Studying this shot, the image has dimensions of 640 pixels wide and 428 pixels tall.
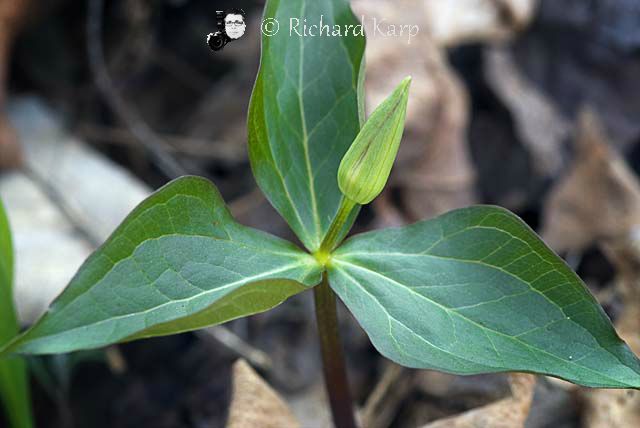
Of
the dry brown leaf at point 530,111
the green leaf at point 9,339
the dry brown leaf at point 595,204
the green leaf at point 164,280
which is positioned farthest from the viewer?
the dry brown leaf at point 530,111

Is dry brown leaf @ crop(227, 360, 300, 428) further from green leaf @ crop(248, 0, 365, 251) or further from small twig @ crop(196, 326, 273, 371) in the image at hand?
green leaf @ crop(248, 0, 365, 251)

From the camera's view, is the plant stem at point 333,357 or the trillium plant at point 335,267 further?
the plant stem at point 333,357

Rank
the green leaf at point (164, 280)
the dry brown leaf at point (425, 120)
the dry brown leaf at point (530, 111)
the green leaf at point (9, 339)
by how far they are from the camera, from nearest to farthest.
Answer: the green leaf at point (164, 280), the green leaf at point (9, 339), the dry brown leaf at point (425, 120), the dry brown leaf at point (530, 111)

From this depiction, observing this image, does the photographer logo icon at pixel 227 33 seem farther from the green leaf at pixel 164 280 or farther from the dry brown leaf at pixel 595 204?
the dry brown leaf at pixel 595 204

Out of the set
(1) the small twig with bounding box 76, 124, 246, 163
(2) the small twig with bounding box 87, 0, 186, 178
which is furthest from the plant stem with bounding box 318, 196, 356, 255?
(1) the small twig with bounding box 76, 124, 246, 163

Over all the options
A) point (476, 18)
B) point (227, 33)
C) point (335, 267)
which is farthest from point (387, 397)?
point (476, 18)

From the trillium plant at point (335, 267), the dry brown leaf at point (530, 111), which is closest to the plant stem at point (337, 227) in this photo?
the trillium plant at point (335, 267)

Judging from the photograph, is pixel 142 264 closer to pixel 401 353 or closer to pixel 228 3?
pixel 401 353

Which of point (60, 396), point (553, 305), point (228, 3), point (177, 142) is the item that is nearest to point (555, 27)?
point (228, 3)

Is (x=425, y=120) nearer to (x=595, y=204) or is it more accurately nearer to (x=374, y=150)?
(x=595, y=204)
